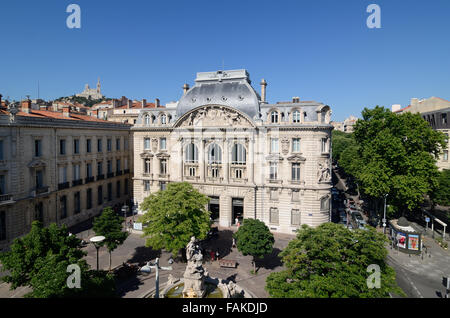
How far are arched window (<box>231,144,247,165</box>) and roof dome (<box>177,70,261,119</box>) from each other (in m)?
4.76

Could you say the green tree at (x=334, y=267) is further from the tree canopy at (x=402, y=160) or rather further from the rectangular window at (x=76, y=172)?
the rectangular window at (x=76, y=172)

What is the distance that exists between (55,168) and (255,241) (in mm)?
29056

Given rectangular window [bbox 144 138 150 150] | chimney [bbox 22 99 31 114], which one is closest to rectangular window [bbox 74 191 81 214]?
rectangular window [bbox 144 138 150 150]

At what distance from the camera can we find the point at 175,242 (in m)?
27.8

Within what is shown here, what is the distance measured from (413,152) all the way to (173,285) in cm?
3770

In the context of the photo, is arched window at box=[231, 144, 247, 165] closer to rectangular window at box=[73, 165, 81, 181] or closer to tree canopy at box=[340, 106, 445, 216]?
tree canopy at box=[340, 106, 445, 216]

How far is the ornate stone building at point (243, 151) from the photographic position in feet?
131

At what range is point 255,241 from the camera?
28.4 metres

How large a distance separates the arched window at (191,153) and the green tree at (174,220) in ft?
48.3

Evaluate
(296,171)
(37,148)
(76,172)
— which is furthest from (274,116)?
(37,148)

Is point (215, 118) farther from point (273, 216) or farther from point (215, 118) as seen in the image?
point (273, 216)

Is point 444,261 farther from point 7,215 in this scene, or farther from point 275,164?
point 7,215

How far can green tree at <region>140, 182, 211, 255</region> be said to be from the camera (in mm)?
27922
